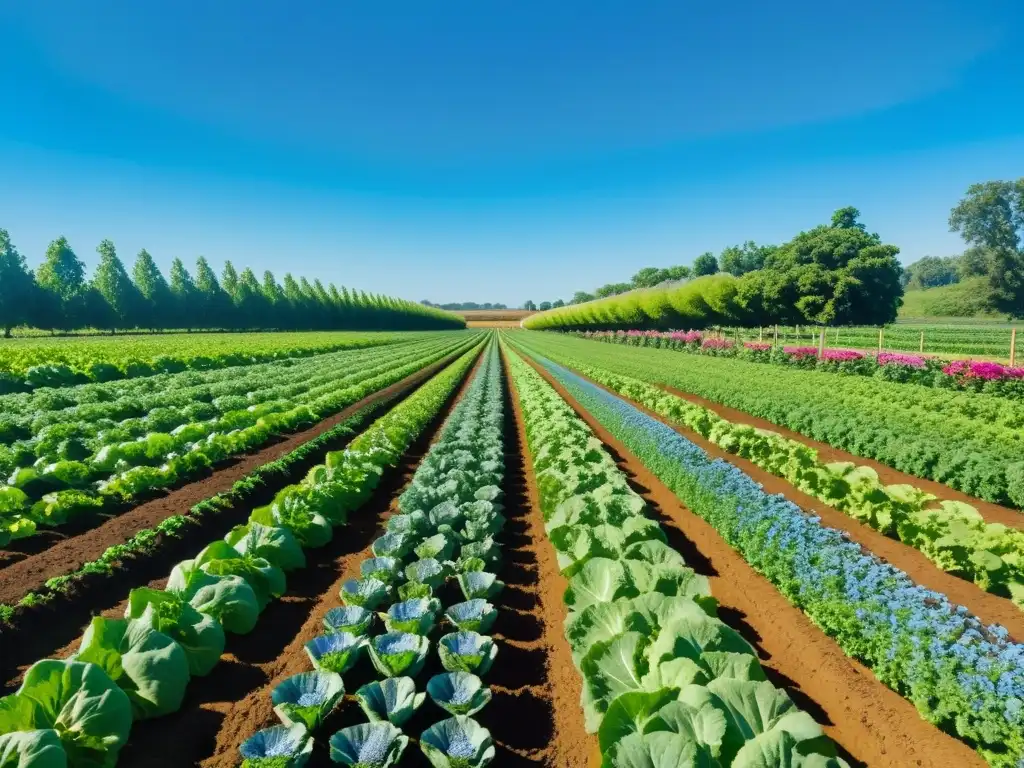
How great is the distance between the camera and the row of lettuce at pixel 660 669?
2.42 meters

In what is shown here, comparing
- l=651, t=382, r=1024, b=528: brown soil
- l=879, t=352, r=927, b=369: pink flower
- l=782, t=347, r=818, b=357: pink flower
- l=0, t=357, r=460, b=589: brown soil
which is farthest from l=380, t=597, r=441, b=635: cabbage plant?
l=782, t=347, r=818, b=357: pink flower

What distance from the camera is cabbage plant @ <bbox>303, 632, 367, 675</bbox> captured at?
376 cm

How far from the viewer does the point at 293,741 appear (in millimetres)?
3025

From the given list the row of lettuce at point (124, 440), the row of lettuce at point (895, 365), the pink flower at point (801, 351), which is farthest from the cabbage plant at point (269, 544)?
the pink flower at point (801, 351)

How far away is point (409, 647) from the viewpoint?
3.84 m

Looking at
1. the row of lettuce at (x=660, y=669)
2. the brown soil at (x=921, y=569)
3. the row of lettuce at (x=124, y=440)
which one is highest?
the row of lettuce at (x=124, y=440)

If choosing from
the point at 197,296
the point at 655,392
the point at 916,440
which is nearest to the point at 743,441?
the point at 916,440

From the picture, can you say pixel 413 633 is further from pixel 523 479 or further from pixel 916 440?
pixel 916 440

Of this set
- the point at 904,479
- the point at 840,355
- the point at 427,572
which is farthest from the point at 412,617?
the point at 840,355

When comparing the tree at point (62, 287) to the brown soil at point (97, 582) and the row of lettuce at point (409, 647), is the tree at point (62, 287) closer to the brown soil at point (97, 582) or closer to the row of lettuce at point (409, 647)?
the brown soil at point (97, 582)

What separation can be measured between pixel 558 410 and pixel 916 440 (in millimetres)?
7456

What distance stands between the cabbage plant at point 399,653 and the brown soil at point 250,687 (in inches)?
17.1

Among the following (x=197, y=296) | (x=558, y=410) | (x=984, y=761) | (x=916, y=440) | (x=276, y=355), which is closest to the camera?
(x=984, y=761)

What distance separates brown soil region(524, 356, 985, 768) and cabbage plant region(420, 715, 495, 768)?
2.59 meters
